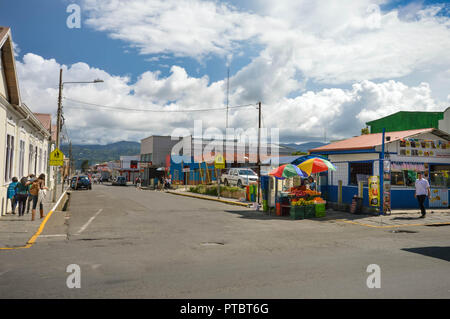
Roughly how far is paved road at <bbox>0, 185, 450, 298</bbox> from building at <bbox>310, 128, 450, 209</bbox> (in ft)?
14.9

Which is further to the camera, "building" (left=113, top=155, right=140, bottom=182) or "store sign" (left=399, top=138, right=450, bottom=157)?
"building" (left=113, top=155, right=140, bottom=182)

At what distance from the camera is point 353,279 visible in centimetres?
609

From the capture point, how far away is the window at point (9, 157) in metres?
16.1

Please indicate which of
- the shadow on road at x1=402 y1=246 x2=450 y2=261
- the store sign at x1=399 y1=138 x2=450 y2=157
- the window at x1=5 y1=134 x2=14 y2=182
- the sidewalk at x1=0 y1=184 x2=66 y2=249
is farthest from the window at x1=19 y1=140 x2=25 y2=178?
the store sign at x1=399 y1=138 x2=450 y2=157

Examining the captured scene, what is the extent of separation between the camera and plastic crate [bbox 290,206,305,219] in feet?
50.2

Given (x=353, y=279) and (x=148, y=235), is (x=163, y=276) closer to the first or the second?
(x=353, y=279)

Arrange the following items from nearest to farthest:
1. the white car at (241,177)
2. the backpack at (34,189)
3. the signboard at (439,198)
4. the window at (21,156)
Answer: the backpack at (34,189), the signboard at (439,198), the window at (21,156), the white car at (241,177)

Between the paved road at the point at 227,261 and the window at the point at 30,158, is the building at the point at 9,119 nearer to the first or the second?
the window at the point at 30,158

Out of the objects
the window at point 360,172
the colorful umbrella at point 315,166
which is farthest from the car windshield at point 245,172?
the colorful umbrella at point 315,166

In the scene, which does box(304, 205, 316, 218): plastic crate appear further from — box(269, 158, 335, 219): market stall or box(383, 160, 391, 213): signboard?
box(383, 160, 391, 213): signboard

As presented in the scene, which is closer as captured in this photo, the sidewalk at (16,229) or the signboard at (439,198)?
the sidewalk at (16,229)

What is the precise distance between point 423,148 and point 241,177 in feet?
50.5
